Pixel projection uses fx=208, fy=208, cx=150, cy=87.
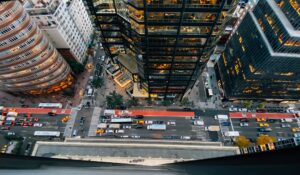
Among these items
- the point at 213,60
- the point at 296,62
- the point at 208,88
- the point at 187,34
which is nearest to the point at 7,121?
the point at 187,34

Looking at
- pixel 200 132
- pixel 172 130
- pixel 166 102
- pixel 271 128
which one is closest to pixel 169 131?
pixel 172 130

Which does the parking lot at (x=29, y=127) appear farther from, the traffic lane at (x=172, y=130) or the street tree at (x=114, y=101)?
the traffic lane at (x=172, y=130)

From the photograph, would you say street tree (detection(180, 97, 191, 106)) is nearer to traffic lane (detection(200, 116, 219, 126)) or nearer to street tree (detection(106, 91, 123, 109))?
traffic lane (detection(200, 116, 219, 126))

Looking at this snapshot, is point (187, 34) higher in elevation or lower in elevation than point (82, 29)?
lower

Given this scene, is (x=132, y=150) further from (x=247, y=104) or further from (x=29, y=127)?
(x=247, y=104)

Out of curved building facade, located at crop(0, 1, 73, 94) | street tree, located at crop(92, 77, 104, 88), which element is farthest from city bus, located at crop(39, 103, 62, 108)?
street tree, located at crop(92, 77, 104, 88)

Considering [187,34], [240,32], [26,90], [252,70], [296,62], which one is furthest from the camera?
[26,90]

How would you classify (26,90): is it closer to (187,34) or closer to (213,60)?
(187,34)
